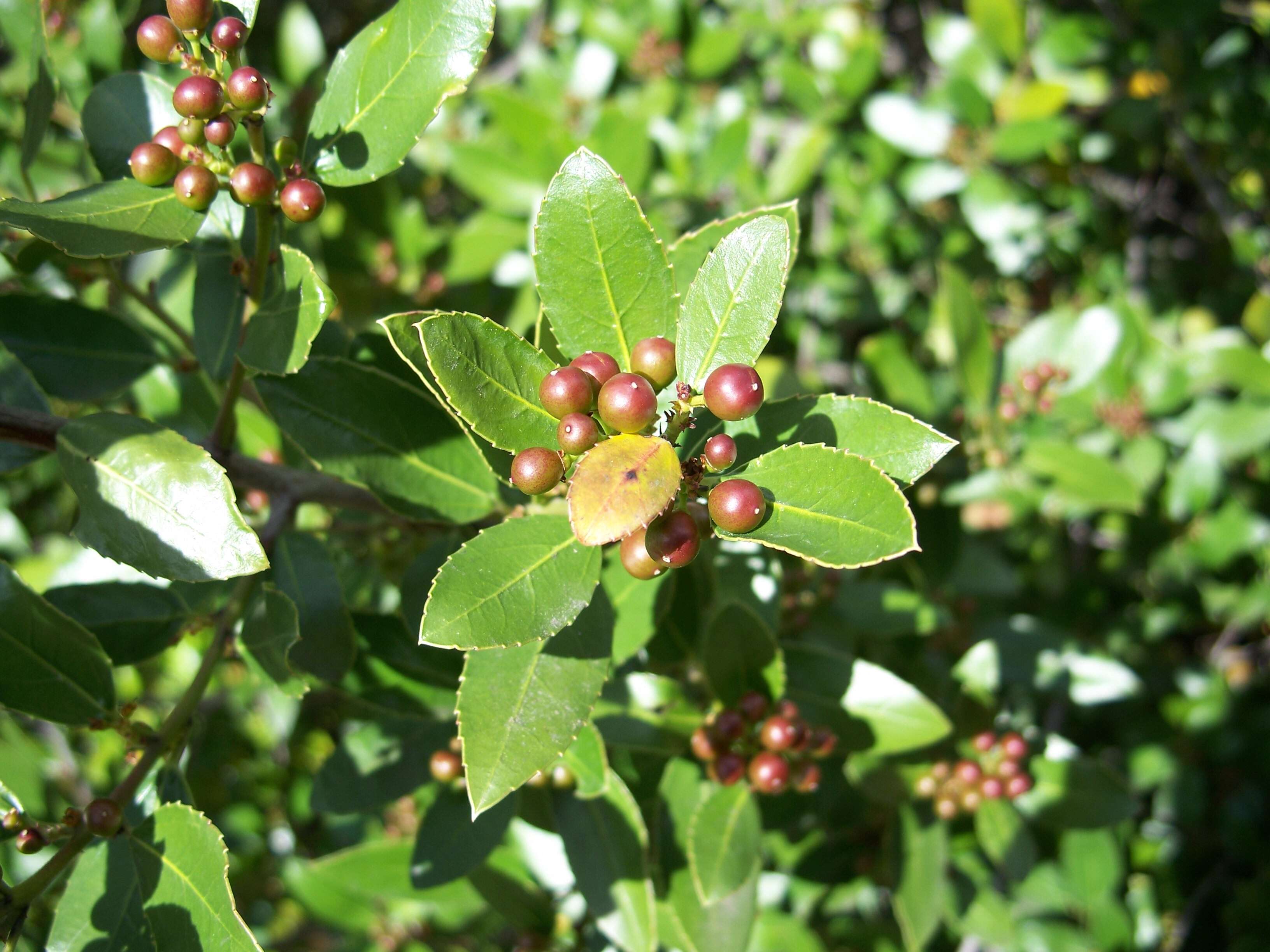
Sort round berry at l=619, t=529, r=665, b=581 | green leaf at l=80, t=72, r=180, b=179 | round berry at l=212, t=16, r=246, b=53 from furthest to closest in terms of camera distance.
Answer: green leaf at l=80, t=72, r=180, b=179, round berry at l=212, t=16, r=246, b=53, round berry at l=619, t=529, r=665, b=581

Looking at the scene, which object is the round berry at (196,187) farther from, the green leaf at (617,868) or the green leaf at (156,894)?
the green leaf at (617,868)

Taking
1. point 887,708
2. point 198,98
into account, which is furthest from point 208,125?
point 887,708

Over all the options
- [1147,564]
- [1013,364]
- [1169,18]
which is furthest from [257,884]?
[1169,18]

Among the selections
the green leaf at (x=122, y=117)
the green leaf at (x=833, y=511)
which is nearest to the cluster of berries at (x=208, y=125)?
the green leaf at (x=122, y=117)

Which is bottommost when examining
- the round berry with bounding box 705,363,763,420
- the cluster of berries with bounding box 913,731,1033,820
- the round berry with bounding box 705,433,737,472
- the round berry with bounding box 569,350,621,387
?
the cluster of berries with bounding box 913,731,1033,820

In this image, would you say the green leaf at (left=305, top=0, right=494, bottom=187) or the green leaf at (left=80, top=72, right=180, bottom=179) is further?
the green leaf at (left=80, top=72, right=180, bottom=179)

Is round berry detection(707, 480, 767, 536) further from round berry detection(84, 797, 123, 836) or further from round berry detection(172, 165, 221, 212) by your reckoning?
round berry detection(84, 797, 123, 836)

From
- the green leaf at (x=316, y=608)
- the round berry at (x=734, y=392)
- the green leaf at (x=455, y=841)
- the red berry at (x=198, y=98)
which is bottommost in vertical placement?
the green leaf at (x=455, y=841)

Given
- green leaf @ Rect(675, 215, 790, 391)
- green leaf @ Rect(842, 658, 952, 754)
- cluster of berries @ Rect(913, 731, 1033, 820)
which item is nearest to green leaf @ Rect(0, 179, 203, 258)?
green leaf @ Rect(675, 215, 790, 391)
